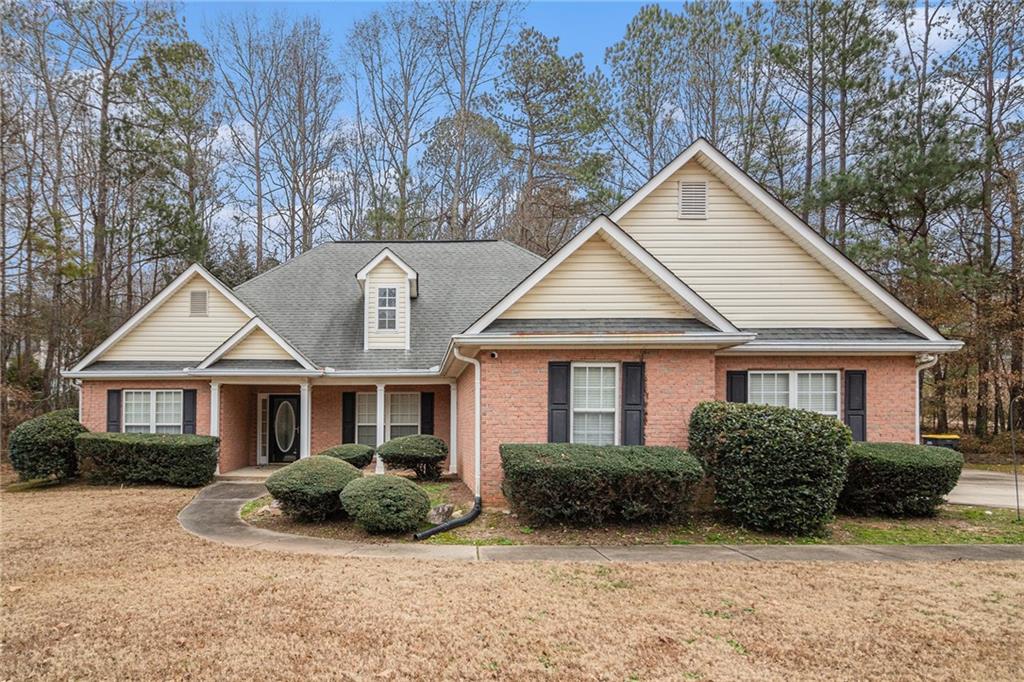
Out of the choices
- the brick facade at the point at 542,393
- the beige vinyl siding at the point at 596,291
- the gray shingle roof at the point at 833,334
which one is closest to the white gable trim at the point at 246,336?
the brick facade at the point at 542,393

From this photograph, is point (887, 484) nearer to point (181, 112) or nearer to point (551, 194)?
point (551, 194)

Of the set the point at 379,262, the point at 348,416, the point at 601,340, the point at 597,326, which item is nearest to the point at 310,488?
the point at 601,340

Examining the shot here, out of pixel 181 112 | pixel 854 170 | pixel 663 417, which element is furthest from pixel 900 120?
pixel 181 112

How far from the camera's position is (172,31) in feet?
79.2

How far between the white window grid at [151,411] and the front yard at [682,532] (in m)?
6.53

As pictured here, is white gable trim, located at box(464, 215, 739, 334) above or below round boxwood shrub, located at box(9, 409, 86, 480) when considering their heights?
above

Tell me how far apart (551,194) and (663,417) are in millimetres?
19142

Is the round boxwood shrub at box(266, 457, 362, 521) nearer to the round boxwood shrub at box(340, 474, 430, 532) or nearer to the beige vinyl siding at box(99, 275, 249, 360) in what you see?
the round boxwood shrub at box(340, 474, 430, 532)

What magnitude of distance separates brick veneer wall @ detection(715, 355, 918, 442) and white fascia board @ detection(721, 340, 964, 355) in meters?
0.24

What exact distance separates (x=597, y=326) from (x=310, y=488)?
5.27m

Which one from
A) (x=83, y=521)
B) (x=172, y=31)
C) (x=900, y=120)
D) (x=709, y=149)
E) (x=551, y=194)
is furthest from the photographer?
(x=551, y=194)

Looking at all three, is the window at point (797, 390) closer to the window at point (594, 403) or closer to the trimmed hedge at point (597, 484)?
the window at point (594, 403)

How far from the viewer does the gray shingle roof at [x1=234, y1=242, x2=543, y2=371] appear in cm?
1620

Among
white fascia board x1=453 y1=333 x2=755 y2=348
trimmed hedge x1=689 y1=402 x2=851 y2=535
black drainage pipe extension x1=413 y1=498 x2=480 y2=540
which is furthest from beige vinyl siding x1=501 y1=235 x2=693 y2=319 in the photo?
A: black drainage pipe extension x1=413 y1=498 x2=480 y2=540
